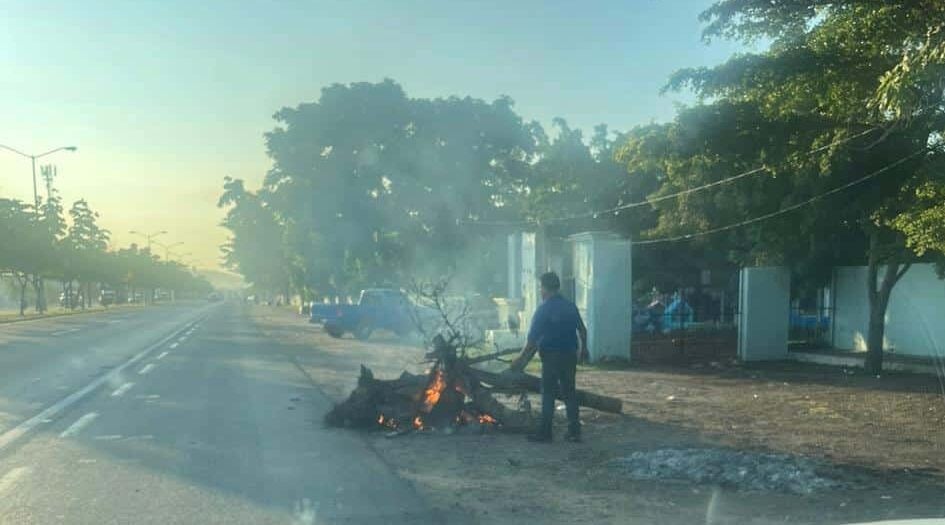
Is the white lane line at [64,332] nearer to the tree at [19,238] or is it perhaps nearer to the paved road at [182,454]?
the tree at [19,238]

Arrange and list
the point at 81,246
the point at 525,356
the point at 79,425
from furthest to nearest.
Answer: the point at 81,246 → the point at 79,425 → the point at 525,356

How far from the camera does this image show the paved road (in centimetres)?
750

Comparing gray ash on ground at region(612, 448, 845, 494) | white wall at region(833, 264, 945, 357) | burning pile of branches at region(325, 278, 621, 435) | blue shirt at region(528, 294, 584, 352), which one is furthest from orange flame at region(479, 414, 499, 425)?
white wall at region(833, 264, 945, 357)

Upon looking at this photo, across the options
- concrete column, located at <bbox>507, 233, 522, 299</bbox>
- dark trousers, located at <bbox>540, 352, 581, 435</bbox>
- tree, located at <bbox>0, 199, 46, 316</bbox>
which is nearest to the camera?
dark trousers, located at <bbox>540, 352, 581, 435</bbox>

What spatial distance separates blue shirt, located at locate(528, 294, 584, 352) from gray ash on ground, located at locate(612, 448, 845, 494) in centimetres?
157

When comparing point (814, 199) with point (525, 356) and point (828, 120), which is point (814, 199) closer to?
point (828, 120)

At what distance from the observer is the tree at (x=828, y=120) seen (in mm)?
12484

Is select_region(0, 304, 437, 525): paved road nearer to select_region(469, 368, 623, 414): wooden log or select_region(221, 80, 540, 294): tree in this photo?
select_region(469, 368, 623, 414): wooden log

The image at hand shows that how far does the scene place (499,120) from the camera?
47594 millimetres

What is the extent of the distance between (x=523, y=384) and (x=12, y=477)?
650cm

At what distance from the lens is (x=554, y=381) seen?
11031 millimetres

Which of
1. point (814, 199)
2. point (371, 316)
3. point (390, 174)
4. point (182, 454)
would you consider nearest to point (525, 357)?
point (182, 454)

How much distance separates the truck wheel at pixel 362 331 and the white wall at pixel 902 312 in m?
16.6

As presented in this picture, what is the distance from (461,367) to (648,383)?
677 centimetres
